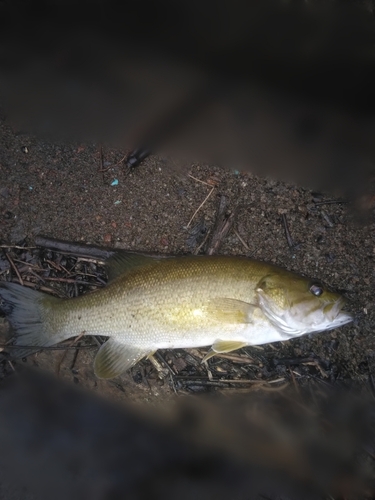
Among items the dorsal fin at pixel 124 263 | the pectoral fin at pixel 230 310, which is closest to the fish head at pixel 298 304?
the pectoral fin at pixel 230 310

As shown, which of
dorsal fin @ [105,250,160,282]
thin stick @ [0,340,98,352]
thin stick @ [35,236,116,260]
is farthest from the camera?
thin stick @ [35,236,116,260]

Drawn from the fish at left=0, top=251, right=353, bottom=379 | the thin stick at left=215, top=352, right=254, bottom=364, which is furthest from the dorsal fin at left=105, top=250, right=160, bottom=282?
the thin stick at left=215, top=352, right=254, bottom=364

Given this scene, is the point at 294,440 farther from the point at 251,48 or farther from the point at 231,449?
the point at 251,48

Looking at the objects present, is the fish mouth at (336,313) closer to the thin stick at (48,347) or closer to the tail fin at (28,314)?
the thin stick at (48,347)

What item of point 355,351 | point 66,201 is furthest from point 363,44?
point 66,201

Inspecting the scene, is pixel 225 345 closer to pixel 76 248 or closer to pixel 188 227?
pixel 188 227

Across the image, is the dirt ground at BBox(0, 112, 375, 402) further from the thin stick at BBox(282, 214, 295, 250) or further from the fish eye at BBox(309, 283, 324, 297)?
the fish eye at BBox(309, 283, 324, 297)
